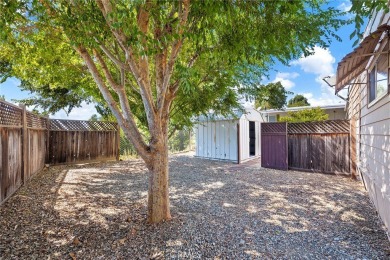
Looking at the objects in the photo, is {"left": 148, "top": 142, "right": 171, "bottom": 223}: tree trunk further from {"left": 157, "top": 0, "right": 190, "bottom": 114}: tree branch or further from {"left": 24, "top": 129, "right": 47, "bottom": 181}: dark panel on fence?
{"left": 24, "top": 129, "right": 47, "bottom": 181}: dark panel on fence

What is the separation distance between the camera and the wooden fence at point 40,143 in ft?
14.1

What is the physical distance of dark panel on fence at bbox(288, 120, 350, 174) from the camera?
7328 mm

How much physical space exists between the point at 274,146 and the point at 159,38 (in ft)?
23.6

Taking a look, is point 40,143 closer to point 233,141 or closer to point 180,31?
point 180,31

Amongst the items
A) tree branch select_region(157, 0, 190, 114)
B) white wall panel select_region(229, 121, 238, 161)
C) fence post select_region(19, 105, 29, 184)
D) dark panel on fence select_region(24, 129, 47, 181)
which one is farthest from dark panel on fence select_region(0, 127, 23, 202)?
white wall panel select_region(229, 121, 238, 161)

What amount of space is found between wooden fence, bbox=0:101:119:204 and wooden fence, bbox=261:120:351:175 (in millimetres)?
7052

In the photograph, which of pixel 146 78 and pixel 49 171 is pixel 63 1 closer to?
pixel 146 78

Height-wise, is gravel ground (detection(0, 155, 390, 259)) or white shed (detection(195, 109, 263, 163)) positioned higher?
white shed (detection(195, 109, 263, 163))

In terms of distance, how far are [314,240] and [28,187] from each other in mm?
5996

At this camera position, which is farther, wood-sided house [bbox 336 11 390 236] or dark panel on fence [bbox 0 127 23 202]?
dark panel on fence [bbox 0 127 23 202]

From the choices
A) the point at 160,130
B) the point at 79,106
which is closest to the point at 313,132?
the point at 160,130

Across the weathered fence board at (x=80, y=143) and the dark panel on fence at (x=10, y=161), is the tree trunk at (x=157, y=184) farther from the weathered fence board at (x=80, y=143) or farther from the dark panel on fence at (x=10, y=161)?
the weathered fence board at (x=80, y=143)

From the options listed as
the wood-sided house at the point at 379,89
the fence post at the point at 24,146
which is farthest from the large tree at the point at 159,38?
the fence post at the point at 24,146

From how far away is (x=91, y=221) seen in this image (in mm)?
3553
